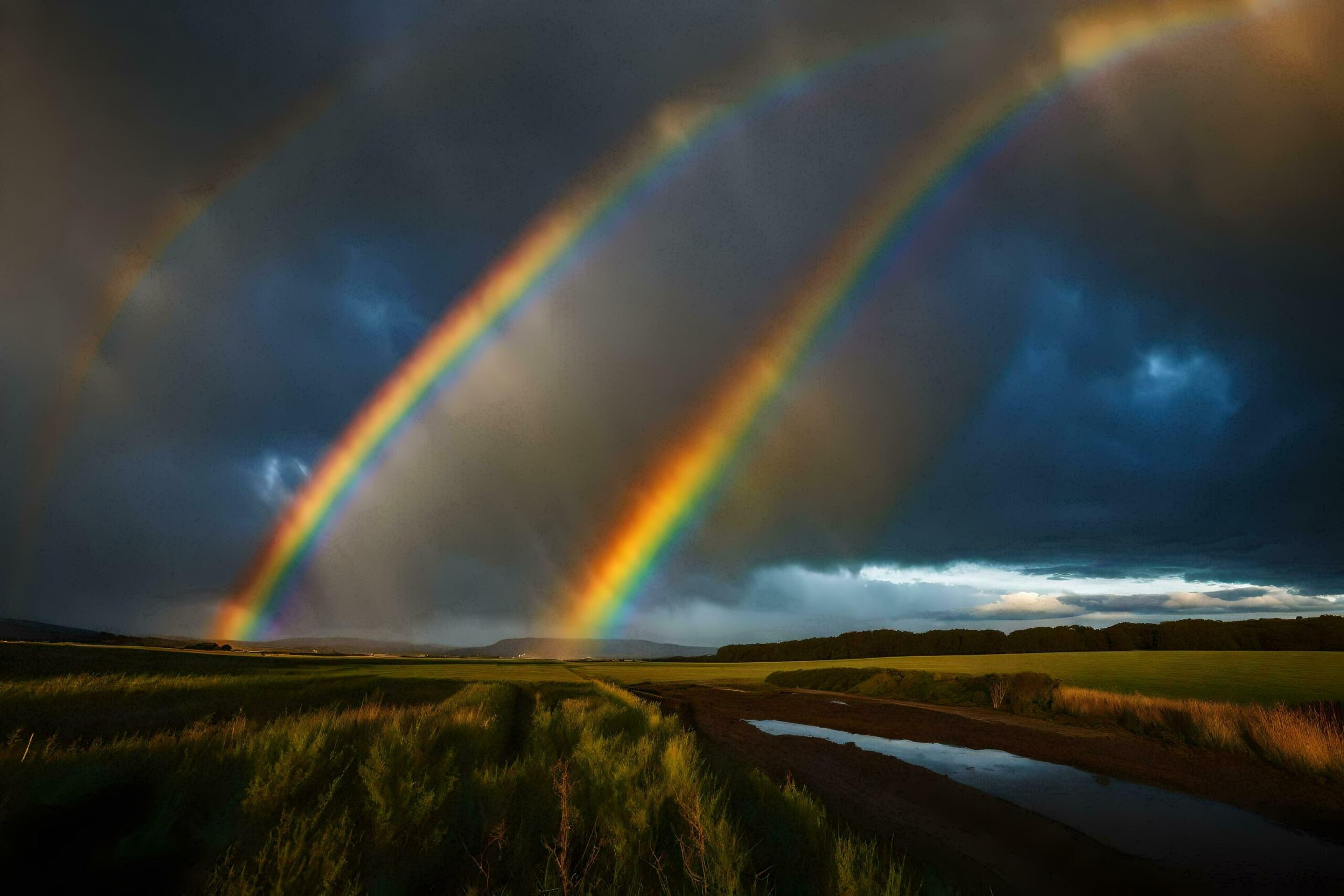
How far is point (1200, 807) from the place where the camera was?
1296cm

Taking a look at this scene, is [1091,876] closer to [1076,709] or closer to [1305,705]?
[1076,709]

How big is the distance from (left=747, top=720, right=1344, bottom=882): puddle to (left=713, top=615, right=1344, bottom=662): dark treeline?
277 feet

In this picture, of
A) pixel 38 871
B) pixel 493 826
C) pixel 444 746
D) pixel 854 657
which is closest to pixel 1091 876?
pixel 493 826

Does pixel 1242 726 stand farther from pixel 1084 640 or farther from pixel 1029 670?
pixel 1084 640

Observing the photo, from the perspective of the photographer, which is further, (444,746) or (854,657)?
(854,657)

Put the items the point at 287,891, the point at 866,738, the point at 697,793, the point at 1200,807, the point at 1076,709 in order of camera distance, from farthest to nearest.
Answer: the point at 1076,709
the point at 866,738
the point at 1200,807
the point at 697,793
the point at 287,891

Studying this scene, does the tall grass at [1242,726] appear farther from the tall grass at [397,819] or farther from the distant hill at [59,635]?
the distant hill at [59,635]

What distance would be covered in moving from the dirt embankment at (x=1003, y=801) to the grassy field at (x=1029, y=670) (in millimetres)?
12950

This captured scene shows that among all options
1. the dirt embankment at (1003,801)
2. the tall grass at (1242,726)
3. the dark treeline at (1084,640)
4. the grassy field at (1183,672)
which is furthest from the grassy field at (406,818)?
the dark treeline at (1084,640)

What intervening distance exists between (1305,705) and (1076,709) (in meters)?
8.22

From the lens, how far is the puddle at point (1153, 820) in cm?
979

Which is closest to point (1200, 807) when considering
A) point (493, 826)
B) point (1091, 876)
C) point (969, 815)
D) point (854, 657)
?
point (969, 815)

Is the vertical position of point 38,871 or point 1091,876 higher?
point 38,871

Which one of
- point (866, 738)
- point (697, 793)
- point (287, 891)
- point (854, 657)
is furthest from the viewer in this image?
point (854, 657)
